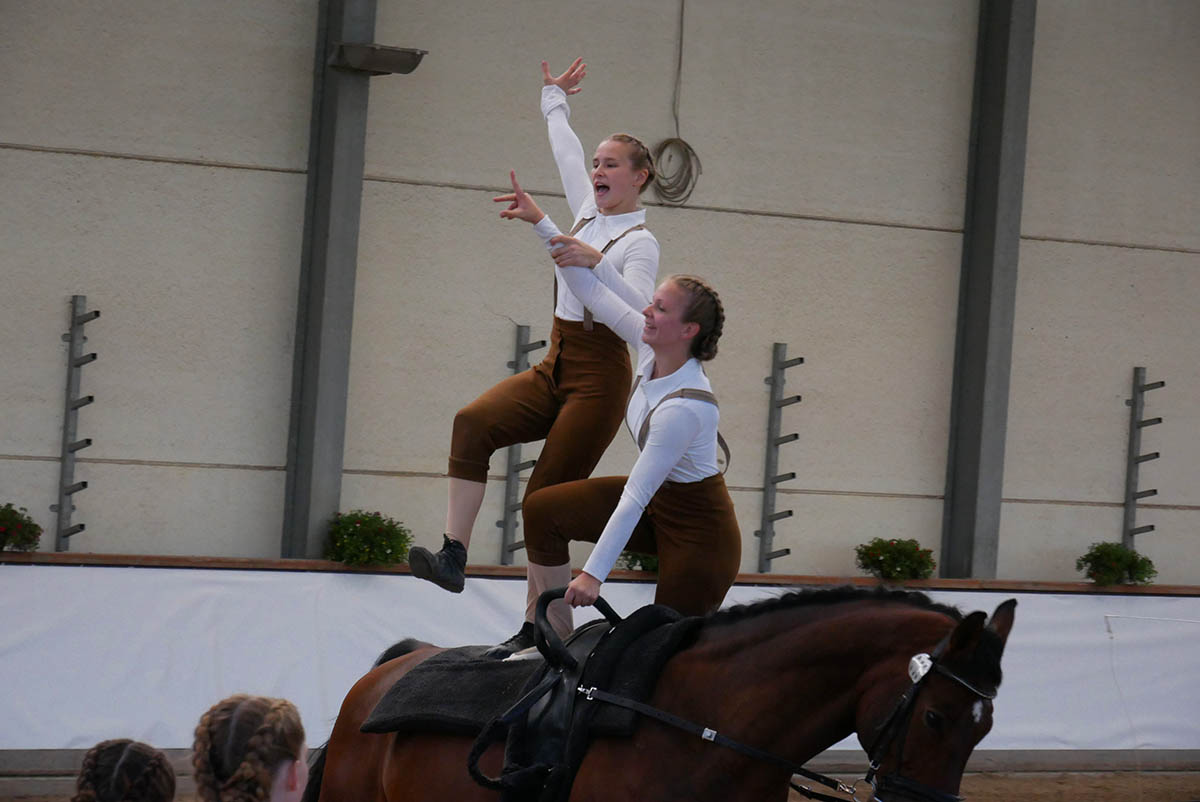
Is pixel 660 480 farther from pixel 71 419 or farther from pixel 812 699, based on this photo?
pixel 71 419

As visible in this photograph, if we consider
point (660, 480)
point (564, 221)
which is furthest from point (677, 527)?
point (564, 221)

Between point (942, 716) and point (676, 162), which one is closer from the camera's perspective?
point (942, 716)

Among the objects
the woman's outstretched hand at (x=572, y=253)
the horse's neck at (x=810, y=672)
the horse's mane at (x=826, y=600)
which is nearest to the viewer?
the horse's neck at (x=810, y=672)

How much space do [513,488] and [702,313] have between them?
16.9 ft

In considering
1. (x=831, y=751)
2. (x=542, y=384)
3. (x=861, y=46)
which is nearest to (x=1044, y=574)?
(x=831, y=751)

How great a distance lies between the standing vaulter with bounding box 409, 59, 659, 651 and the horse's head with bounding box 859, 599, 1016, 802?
1301 millimetres

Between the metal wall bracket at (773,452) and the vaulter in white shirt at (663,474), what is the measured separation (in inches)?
216

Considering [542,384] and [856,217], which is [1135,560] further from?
[542,384]

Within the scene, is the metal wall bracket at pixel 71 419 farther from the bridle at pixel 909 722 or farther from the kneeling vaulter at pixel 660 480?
the bridle at pixel 909 722

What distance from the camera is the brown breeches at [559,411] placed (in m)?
3.99

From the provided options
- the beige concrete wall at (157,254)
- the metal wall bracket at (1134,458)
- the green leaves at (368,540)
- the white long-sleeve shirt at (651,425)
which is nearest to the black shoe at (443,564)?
the white long-sleeve shirt at (651,425)

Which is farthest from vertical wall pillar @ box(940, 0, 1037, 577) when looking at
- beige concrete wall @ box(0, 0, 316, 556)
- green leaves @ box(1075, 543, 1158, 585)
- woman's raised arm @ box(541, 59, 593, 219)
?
woman's raised arm @ box(541, 59, 593, 219)

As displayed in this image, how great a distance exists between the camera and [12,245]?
25.0 ft

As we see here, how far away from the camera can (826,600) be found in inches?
129
